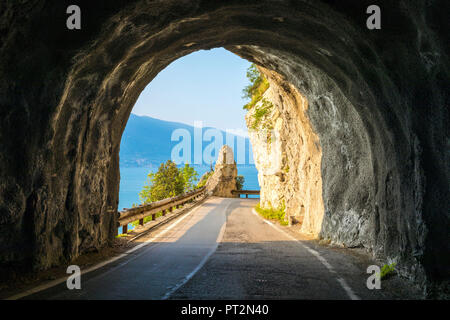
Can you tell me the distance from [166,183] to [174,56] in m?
32.3

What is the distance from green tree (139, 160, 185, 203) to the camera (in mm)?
40625

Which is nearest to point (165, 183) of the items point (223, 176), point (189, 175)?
point (223, 176)

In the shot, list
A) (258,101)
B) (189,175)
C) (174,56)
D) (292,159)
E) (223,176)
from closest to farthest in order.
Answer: (174,56), (292,159), (258,101), (223,176), (189,175)

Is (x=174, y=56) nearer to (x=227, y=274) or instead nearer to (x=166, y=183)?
(x=227, y=274)

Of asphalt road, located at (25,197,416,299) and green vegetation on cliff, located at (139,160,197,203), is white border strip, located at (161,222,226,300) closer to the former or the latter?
asphalt road, located at (25,197,416,299)

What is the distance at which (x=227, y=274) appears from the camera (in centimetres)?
650

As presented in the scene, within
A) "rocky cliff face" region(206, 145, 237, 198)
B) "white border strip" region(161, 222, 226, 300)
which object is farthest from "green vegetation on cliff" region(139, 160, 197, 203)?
"white border strip" region(161, 222, 226, 300)

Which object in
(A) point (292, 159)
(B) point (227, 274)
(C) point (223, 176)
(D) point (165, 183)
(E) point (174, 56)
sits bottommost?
(D) point (165, 183)

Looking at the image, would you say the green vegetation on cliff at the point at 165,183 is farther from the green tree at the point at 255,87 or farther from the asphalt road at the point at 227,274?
the asphalt road at the point at 227,274

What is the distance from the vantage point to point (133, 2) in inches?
214

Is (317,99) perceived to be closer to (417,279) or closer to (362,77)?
(362,77)

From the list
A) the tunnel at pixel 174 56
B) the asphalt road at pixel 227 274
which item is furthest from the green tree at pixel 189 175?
the tunnel at pixel 174 56
